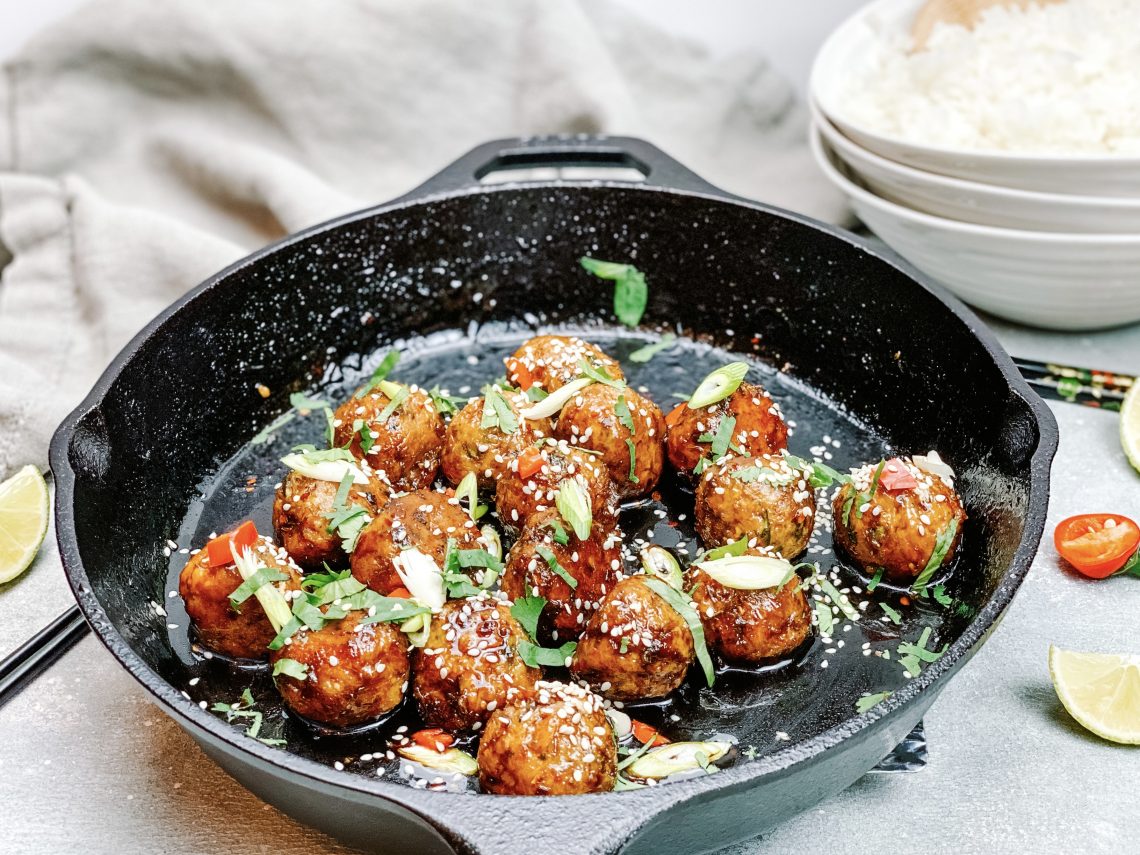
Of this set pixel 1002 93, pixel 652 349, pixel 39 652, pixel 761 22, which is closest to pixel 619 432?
pixel 652 349

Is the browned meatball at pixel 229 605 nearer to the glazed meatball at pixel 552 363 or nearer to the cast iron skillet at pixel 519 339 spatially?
the cast iron skillet at pixel 519 339

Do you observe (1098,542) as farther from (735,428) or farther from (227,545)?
(227,545)

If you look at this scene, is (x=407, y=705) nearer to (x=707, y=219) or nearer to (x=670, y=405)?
(x=670, y=405)

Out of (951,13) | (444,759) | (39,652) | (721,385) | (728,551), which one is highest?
(951,13)

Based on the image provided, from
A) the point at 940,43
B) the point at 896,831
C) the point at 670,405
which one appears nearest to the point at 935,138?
the point at 940,43

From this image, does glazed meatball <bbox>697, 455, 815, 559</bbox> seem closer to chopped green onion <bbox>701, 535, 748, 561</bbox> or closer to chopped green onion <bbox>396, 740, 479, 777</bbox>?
chopped green onion <bbox>701, 535, 748, 561</bbox>

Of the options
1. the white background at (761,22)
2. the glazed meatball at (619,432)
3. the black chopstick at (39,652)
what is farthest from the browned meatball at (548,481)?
the white background at (761,22)
